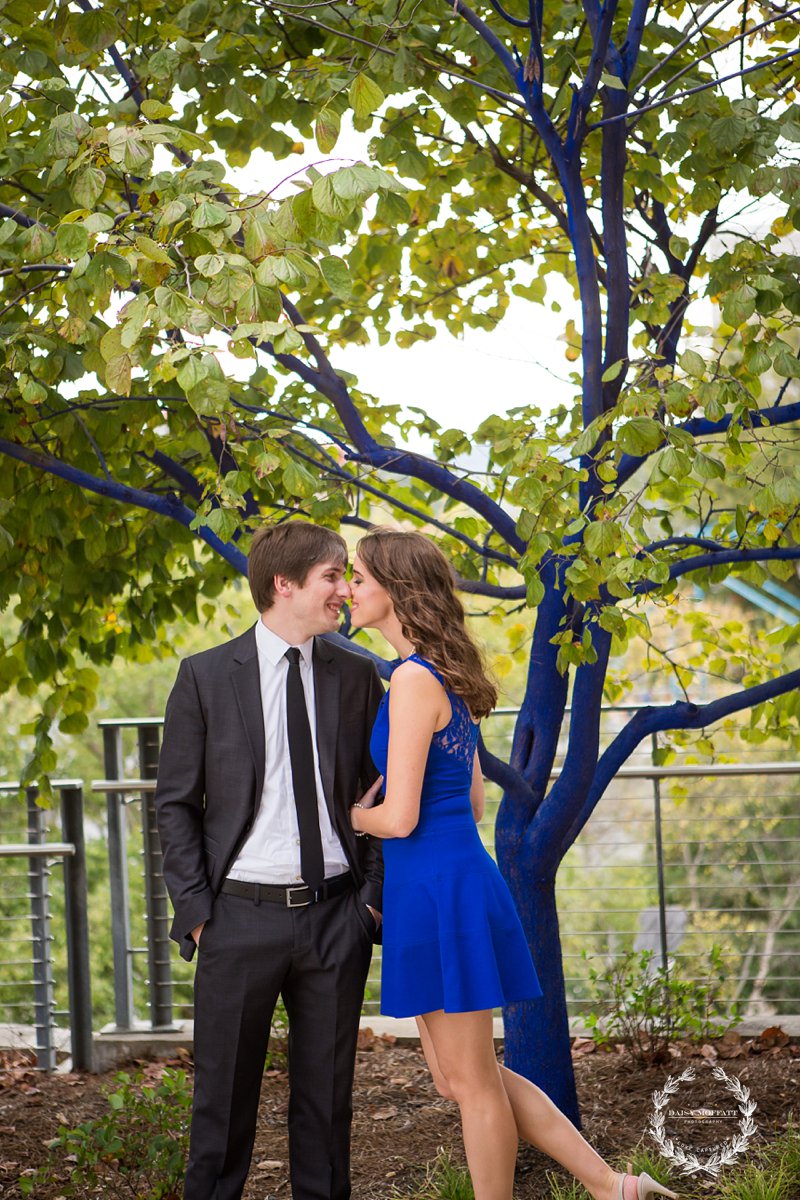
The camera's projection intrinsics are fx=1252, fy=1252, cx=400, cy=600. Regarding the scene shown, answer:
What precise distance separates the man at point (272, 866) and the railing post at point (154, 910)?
241 cm

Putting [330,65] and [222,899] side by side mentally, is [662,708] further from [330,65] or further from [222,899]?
[330,65]

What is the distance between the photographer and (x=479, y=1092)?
10.3ft

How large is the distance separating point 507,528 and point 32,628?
2147 millimetres

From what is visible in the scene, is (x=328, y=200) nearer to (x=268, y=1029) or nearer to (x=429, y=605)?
(x=429, y=605)

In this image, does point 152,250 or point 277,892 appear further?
point 277,892

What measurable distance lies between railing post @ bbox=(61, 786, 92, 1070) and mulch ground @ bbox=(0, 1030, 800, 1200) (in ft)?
0.52

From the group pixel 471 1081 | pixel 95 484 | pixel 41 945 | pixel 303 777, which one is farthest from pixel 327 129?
pixel 41 945

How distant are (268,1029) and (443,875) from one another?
1.97 ft

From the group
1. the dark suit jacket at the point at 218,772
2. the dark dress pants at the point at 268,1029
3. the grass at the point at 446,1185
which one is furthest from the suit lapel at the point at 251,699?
the grass at the point at 446,1185

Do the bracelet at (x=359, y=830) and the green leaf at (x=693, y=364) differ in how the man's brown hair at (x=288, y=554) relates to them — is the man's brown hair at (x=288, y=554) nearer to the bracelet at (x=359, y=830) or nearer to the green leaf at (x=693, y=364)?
the bracelet at (x=359, y=830)

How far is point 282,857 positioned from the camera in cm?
312

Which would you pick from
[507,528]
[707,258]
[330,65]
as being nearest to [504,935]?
[507,528]

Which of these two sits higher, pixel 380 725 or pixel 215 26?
pixel 215 26

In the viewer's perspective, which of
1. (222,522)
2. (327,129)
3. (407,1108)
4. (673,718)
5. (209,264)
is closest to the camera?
(209,264)
